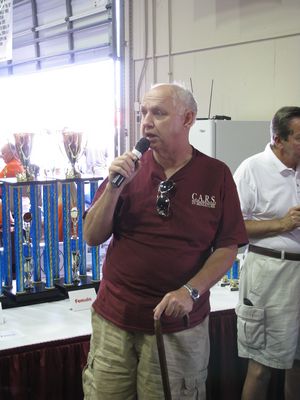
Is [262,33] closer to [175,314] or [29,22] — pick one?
[175,314]

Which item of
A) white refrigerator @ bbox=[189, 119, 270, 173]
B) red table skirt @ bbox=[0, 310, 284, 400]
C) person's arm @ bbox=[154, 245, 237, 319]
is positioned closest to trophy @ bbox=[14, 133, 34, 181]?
red table skirt @ bbox=[0, 310, 284, 400]

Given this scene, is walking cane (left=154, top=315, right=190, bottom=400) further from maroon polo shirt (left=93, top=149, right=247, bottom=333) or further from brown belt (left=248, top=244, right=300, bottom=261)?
brown belt (left=248, top=244, right=300, bottom=261)

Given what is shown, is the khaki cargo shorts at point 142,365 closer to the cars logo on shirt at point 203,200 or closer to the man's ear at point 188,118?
the cars logo on shirt at point 203,200

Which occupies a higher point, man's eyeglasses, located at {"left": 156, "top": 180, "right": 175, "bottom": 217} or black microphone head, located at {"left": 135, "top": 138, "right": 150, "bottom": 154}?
black microphone head, located at {"left": 135, "top": 138, "right": 150, "bottom": 154}

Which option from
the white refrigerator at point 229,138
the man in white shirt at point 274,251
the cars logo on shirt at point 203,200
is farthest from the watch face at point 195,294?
the white refrigerator at point 229,138

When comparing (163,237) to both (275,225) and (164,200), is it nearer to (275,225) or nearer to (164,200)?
(164,200)

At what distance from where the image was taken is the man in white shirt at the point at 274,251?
191 centimetres

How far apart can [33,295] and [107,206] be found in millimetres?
1019

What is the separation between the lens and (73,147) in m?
2.29

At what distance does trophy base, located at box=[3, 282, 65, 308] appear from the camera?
7.21 feet

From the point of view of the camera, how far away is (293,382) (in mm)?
2043

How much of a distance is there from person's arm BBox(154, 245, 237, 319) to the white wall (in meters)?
2.55

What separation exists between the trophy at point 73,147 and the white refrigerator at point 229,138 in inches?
52.8

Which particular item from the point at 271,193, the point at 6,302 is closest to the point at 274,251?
the point at 271,193
